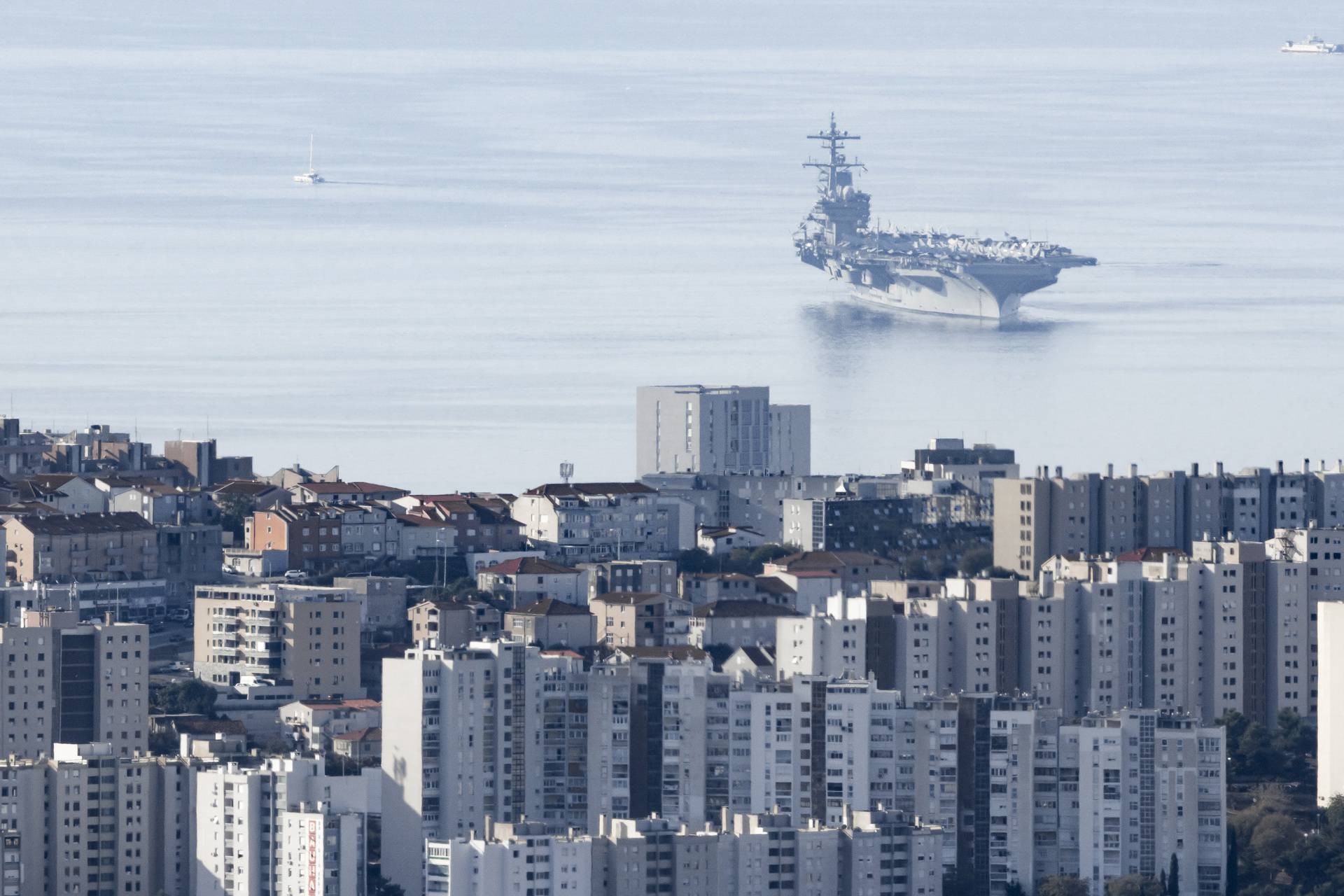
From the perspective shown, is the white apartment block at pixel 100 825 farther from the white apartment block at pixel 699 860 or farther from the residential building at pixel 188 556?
the residential building at pixel 188 556

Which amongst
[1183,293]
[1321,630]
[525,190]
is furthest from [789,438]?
[525,190]

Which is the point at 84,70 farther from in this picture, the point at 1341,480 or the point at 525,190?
the point at 1341,480

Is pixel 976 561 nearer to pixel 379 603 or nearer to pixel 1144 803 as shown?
pixel 379 603

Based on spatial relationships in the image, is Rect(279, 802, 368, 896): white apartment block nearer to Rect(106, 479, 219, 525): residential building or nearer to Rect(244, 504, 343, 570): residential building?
Rect(244, 504, 343, 570): residential building

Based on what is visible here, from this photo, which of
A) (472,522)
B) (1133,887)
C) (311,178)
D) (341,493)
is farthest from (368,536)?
(311,178)

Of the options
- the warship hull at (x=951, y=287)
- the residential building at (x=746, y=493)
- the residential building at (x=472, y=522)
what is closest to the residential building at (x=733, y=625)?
the residential building at (x=472, y=522)

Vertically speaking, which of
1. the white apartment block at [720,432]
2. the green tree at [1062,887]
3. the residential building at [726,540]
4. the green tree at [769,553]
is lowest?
the green tree at [1062,887]
